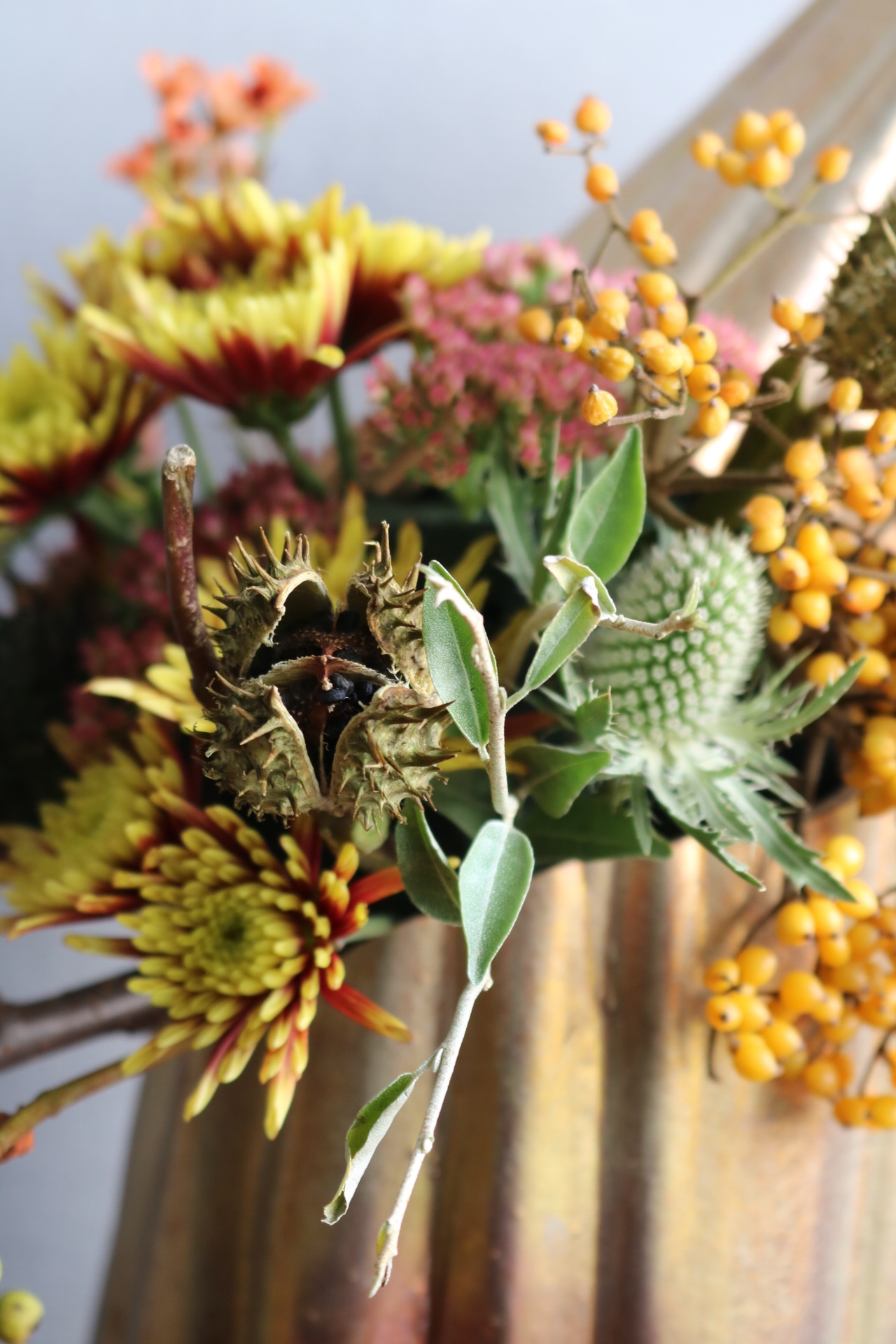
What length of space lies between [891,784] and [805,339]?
0.45 feet

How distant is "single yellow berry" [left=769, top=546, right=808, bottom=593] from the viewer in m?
0.31

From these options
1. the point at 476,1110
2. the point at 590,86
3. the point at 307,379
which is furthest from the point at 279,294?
the point at 590,86

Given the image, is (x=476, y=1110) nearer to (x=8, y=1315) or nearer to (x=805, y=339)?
(x=8, y=1315)

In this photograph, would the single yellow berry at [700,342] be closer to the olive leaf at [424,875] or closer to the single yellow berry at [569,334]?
the single yellow berry at [569,334]

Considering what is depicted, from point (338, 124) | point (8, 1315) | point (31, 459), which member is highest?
point (338, 124)

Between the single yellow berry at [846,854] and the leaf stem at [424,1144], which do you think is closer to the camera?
the leaf stem at [424,1144]

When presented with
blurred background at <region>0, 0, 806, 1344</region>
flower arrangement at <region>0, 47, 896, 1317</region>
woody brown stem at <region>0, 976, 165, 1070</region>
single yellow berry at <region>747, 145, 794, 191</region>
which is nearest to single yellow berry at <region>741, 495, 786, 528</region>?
flower arrangement at <region>0, 47, 896, 1317</region>

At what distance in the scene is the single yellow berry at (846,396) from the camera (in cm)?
31

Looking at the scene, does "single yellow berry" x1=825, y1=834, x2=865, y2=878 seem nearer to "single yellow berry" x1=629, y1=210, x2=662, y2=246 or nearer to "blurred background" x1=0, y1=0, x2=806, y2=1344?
"single yellow berry" x1=629, y1=210, x2=662, y2=246

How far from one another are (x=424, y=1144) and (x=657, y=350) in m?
0.20

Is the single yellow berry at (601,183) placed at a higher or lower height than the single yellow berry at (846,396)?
higher

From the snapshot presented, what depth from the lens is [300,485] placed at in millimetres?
452

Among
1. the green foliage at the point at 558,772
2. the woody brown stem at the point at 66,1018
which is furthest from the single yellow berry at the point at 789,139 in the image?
the woody brown stem at the point at 66,1018

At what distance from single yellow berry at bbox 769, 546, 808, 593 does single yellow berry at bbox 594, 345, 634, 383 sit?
7 centimetres
